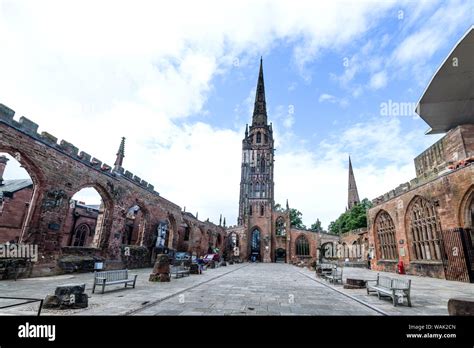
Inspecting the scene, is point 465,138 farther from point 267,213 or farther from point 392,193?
point 267,213

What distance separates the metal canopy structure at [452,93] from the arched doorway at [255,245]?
3349 centimetres

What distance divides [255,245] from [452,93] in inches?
1477

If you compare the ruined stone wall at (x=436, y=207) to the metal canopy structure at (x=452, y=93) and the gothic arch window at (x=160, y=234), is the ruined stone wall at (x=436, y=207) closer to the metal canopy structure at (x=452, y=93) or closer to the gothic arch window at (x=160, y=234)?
the metal canopy structure at (x=452, y=93)

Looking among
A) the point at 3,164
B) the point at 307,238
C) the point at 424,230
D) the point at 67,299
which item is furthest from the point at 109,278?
the point at 307,238

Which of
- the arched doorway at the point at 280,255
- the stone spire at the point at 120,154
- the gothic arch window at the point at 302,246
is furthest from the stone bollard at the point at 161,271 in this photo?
the arched doorway at the point at 280,255

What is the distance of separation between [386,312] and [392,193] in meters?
15.5

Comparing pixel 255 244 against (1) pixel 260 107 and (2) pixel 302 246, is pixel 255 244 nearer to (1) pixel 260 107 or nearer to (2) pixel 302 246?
(2) pixel 302 246

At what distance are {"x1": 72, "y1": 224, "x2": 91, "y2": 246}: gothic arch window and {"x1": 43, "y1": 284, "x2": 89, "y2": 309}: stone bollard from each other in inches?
813

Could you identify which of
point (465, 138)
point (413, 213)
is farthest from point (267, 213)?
point (465, 138)

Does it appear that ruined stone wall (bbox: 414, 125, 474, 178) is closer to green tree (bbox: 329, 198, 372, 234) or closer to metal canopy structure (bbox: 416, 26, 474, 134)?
metal canopy structure (bbox: 416, 26, 474, 134)

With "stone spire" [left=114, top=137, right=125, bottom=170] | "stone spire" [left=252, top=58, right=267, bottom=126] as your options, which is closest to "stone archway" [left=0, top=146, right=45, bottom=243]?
"stone spire" [left=114, top=137, right=125, bottom=170]

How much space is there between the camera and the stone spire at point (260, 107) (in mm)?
60597

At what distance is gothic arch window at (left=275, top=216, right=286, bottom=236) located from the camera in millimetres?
46594

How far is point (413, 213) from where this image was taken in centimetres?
1525
